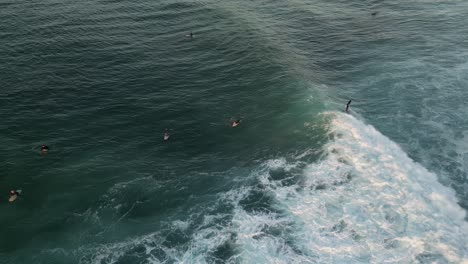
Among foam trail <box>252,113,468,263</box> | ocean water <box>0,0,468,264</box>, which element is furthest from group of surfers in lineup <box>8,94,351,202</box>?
foam trail <box>252,113,468,263</box>

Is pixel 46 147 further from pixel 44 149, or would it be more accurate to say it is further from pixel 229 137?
pixel 229 137

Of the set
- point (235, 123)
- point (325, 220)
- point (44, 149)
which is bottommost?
point (325, 220)

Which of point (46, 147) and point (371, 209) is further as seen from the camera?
point (46, 147)

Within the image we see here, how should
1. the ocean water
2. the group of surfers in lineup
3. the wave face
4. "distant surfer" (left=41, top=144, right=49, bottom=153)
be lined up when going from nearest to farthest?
the wave face < the ocean water < the group of surfers in lineup < "distant surfer" (left=41, top=144, right=49, bottom=153)

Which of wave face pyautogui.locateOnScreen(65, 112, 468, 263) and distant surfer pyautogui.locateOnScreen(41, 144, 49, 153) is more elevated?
distant surfer pyautogui.locateOnScreen(41, 144, 49, 153)

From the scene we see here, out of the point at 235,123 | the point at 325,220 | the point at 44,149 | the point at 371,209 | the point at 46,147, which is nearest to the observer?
the point at 325,220

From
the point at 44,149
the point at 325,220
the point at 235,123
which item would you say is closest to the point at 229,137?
the point at 235,123

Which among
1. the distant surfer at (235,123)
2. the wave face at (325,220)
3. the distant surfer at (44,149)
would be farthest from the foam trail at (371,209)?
the distant surfer at (44,149)

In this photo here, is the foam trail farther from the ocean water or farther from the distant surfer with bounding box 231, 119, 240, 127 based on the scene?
the distant surfer with bounding box 231, 119, 240, 127

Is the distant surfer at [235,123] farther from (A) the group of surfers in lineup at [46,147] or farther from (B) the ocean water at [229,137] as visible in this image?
(B) the ocean water at [229,137]

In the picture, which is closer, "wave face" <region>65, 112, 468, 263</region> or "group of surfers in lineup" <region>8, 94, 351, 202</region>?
"wave face" <region>65, 112, 468, 263</region>
